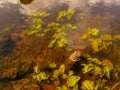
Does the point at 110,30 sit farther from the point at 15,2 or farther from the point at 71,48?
the point at 15,2

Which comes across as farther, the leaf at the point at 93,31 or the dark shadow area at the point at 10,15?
the dark shadow area at the point at 10,15

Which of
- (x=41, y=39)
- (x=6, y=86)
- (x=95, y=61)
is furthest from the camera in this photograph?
(x=41, y=39)

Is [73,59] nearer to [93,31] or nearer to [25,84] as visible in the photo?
[25,84]

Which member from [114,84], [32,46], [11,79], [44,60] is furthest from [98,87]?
[32,46]

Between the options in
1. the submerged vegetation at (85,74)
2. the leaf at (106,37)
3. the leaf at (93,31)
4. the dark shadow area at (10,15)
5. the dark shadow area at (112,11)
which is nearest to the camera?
the submerged vegetation at (85,74)

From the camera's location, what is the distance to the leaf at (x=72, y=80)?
9.34 meters

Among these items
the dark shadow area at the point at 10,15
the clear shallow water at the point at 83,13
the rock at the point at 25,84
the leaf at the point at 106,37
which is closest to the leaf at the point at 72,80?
the rock at the point at 25,84

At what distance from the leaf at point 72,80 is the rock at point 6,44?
443 cm

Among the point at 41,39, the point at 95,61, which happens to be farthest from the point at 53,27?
the point at 95,61

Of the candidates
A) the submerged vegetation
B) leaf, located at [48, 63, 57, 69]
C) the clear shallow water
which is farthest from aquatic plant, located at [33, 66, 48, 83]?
the clear shallow water

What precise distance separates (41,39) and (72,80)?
4238 mm

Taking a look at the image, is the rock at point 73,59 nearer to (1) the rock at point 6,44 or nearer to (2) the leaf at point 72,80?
(2) the leaf at point 72,80

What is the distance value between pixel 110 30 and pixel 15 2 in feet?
30.4

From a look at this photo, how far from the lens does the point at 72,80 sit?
9.50m
